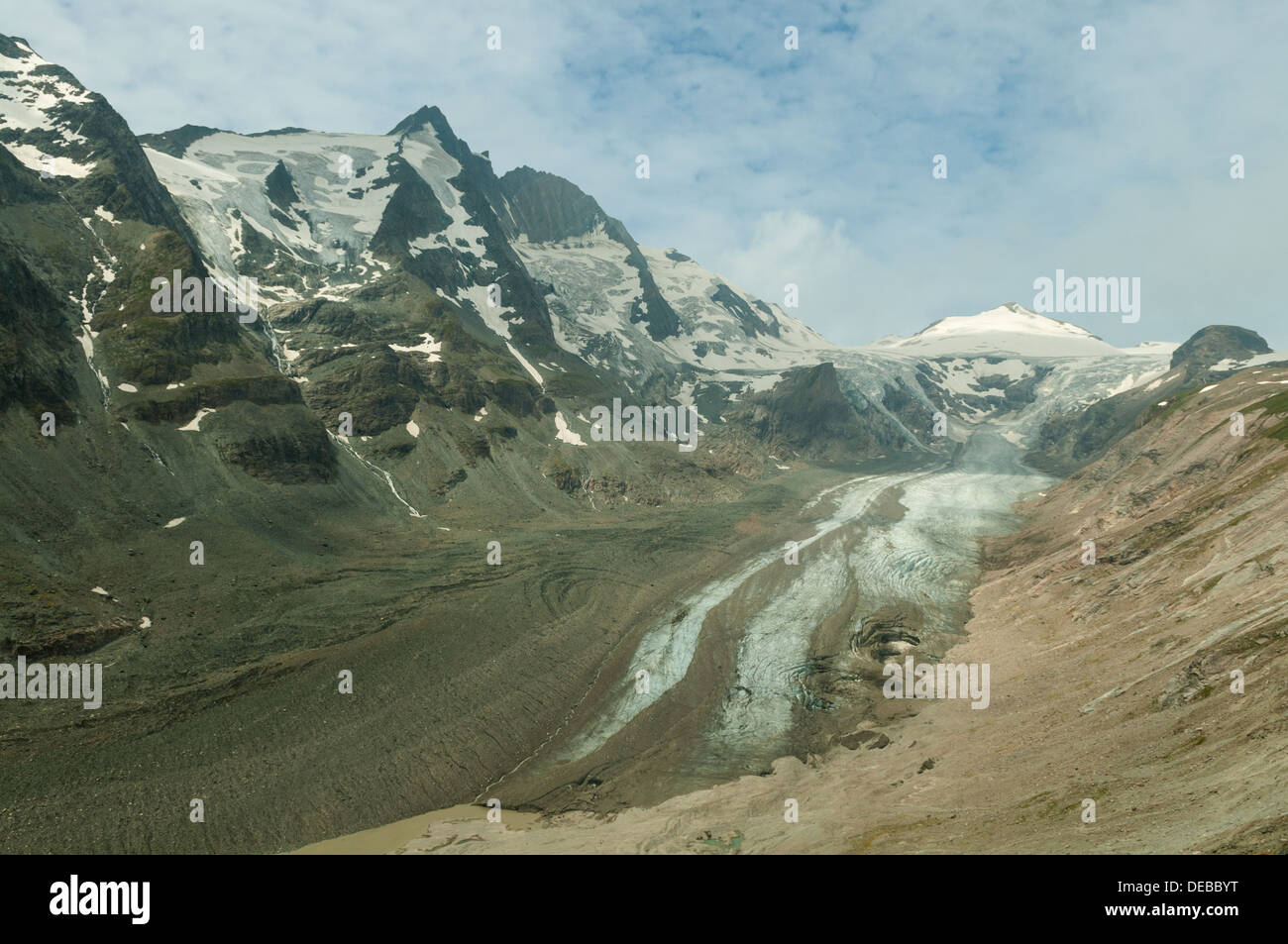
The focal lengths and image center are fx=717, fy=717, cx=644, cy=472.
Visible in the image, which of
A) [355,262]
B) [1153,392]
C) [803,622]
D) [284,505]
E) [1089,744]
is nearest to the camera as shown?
[1089,744]

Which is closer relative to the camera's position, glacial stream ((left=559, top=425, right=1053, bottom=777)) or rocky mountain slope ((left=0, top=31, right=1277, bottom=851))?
rocky mountain slope ((left=0, top=31, right=1277, bottom=851))

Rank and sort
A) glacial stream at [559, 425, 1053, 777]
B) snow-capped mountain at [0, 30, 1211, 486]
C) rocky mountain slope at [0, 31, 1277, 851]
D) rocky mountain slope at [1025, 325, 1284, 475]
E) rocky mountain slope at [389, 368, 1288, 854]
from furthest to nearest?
rocky mountain slope at [1025, 325, 1284, 475] → snow-capped mountain at [0, 30, 1211, 486] → glacial stream at [559, 425, 1053, 777] → rocky mountain slope at [0, 31, 1277, 851] → rocky mountain slope at [389, 368, 1288, 854]

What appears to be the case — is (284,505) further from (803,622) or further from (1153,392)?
(1153,392)

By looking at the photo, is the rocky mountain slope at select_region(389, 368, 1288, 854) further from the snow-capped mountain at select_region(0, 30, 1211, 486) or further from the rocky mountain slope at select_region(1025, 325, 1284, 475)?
the rocky mountain slope at select_region(1025, 325, 1284, 475)

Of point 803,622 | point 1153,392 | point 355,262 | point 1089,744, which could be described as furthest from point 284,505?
point 1153,392

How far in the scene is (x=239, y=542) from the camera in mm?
60469

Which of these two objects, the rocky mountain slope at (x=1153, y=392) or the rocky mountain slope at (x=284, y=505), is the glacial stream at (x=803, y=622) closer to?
the rocky mountain slope at (x=284, y=505)

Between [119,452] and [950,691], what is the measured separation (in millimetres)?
71616

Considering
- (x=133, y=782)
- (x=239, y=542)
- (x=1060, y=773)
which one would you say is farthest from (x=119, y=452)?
(x=1060, y=773)

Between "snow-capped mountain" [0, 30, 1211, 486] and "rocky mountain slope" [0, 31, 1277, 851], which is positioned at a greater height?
"snow-capped mountain" [0, 30, 1211, 486]

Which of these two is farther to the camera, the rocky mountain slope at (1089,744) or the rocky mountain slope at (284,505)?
the rocky mountain slope at (284,505)

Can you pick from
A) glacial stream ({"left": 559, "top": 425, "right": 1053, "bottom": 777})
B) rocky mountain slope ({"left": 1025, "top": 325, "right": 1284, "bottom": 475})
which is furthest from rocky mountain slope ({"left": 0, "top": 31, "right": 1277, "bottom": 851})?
rocky mountain slope ({"left": 1025, "top": 325, "right": 1284, "bottom": 475})

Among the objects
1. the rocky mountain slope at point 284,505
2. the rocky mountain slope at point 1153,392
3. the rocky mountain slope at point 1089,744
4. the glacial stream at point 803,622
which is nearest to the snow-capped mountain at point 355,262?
the rocky mountain slope at point 284,505

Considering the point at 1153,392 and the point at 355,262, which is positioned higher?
the point at 355,262
